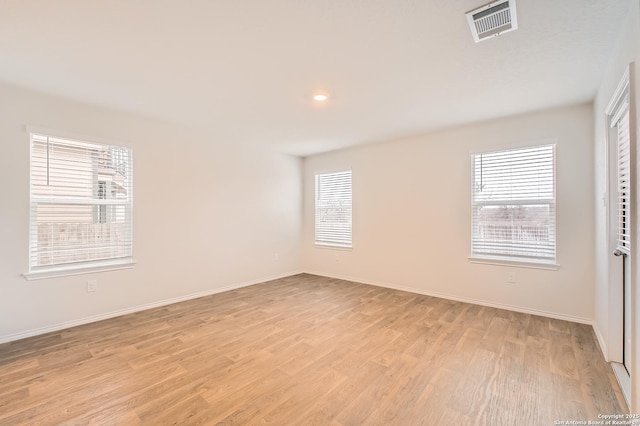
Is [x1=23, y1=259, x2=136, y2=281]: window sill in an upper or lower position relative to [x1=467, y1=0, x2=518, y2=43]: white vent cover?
lower

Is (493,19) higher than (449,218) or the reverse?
higher

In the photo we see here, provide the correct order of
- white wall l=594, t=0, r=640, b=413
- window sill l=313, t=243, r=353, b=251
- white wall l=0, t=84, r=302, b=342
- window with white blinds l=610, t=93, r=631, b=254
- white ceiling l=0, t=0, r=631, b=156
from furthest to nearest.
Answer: window sill l=313, t=243, r=353, b=251, white wall l=0, t=84, r=302, b=342, window with white blinds l=610, t=93, r=631, b=254, white ceiling l=0, t=0, r=631, b=156, white wall l=594, t=0, r=640, b=413

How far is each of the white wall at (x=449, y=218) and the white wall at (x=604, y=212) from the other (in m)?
0.24

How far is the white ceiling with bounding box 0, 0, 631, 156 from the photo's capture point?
5.92 feet

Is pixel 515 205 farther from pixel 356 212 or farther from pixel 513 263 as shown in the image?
pixel 356 212

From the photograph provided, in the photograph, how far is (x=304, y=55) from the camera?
7.51ft

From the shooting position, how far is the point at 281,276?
5.63 meters

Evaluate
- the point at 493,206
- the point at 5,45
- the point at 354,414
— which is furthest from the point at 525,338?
the point at 5,45

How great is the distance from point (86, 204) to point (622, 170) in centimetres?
519

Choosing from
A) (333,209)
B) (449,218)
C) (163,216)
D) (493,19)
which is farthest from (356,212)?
(493,19)

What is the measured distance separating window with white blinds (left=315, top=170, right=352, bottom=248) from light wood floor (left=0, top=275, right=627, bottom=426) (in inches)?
84.6

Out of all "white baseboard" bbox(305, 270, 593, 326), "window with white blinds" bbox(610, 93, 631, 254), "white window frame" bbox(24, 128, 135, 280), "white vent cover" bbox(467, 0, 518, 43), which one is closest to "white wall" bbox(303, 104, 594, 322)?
"white baseboard" bbox(305, 270, 593, 326)

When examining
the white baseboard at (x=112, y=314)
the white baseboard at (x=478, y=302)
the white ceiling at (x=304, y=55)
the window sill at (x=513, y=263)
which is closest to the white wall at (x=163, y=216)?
the white baseboard at (x=112, y=314)

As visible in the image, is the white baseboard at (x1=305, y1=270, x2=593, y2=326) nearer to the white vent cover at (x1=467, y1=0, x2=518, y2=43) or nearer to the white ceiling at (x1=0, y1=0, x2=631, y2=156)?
the white ceiling at (x1=0, y1=0, x2=631, y2=156)
